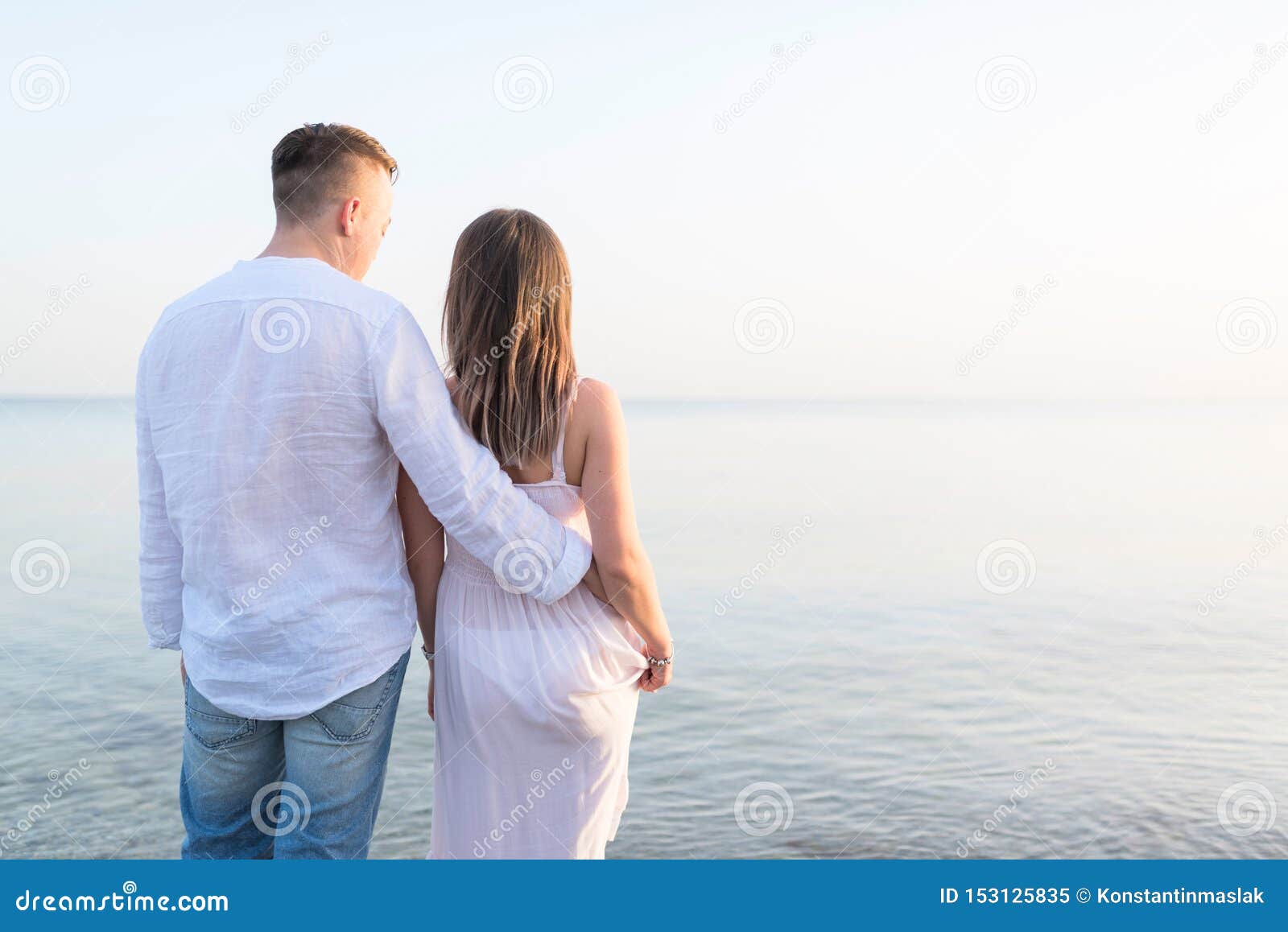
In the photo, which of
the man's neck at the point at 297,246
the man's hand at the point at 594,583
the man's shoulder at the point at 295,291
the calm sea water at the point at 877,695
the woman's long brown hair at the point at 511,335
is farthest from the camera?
the calm sea water at the point at 877,695

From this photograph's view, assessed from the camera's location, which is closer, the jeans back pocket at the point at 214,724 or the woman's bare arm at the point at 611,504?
the jeans back pocket at the point at 214,724

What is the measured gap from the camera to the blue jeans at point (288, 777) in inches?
76.5

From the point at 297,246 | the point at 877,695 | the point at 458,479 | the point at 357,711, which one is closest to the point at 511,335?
the point at 458,479

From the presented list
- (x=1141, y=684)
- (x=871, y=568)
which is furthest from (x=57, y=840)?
(x=871, y=568)

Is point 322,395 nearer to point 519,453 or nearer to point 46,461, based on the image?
point 519,453

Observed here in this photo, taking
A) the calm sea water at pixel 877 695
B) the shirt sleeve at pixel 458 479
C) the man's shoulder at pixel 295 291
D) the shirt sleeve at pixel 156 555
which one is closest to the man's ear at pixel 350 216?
the man's shoulder at pixel 295 291

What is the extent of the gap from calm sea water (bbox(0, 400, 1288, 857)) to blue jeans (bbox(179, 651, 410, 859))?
7.54ft

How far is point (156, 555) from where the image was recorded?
2059 millimetres

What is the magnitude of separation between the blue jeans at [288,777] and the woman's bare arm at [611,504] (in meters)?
0.51

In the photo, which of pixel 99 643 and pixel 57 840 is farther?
pixel 99 643

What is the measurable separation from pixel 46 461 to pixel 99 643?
17098 millimetres

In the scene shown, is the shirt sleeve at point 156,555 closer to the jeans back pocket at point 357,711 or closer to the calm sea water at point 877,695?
the jeans back pocket at point 357,711

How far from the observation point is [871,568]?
959 cm

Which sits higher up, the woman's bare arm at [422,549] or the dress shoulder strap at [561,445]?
the dress shoulder strap at [561,445]
